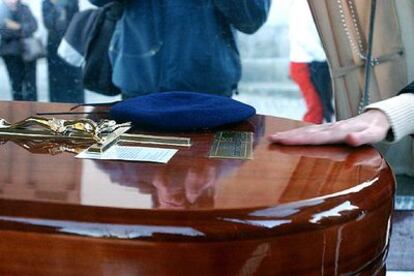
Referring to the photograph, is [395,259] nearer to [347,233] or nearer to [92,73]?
[347,233]

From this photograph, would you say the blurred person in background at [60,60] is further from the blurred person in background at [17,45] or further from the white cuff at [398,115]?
the white cuff at [398,115]


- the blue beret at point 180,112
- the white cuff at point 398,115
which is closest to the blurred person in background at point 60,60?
the blue beret at point 180,112

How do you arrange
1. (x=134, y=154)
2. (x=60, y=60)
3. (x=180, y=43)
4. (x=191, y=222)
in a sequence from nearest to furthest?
(x=191, y=222), (x=134, y=154), (x=180, y=43), (x=60, y=60)

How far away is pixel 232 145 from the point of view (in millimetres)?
703

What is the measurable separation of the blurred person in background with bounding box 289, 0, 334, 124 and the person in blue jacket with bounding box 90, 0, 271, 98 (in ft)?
0.27

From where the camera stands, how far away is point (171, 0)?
1.28m

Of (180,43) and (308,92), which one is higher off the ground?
(180,43)

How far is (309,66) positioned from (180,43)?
30cm

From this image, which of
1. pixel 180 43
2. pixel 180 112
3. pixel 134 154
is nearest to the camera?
pixel 134 154

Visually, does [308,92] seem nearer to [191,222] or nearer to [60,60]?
[60,60]

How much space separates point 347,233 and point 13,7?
1068 mm

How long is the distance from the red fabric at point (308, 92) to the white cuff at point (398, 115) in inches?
24.6

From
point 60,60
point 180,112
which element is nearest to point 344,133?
point 180,112

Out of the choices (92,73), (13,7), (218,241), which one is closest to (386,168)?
(218,241)
